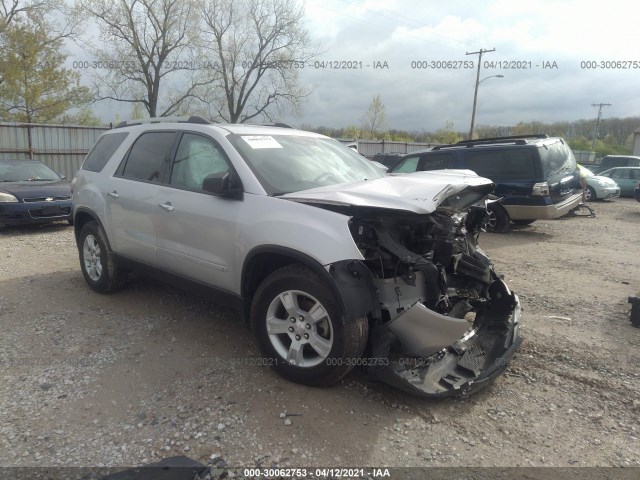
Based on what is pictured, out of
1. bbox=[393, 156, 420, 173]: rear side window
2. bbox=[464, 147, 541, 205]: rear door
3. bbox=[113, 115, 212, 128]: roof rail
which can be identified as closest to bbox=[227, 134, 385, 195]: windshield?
bbox=[113, 115, 212, 128]: roof rail

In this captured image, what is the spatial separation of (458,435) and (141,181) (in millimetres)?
3586

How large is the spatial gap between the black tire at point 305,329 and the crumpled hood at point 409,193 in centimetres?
55

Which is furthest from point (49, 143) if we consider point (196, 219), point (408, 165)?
point (196, 219)

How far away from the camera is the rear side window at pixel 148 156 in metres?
4.35

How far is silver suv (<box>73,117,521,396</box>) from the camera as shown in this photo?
298cm

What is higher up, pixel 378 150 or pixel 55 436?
pixel 378 150

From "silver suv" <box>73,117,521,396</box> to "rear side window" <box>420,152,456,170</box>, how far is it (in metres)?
5.88

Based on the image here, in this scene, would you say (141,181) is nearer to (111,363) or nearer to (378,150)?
(111,363)

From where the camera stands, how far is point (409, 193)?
10.4 ft

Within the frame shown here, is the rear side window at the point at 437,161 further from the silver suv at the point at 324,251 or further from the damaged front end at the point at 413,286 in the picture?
the damaged front end at the point at 413,286

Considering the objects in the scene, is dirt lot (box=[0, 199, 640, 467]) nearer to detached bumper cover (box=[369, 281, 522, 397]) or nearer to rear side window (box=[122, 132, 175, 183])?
detached bumper cover (box=[369, 281, 522, 397])

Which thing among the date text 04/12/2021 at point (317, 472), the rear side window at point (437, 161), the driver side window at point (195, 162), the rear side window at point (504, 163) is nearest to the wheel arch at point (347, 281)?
the date text 04/12/2021 at point (317, 472)

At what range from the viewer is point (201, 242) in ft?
12.5

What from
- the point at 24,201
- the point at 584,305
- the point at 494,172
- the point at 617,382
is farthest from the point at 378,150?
the point at 617,382
